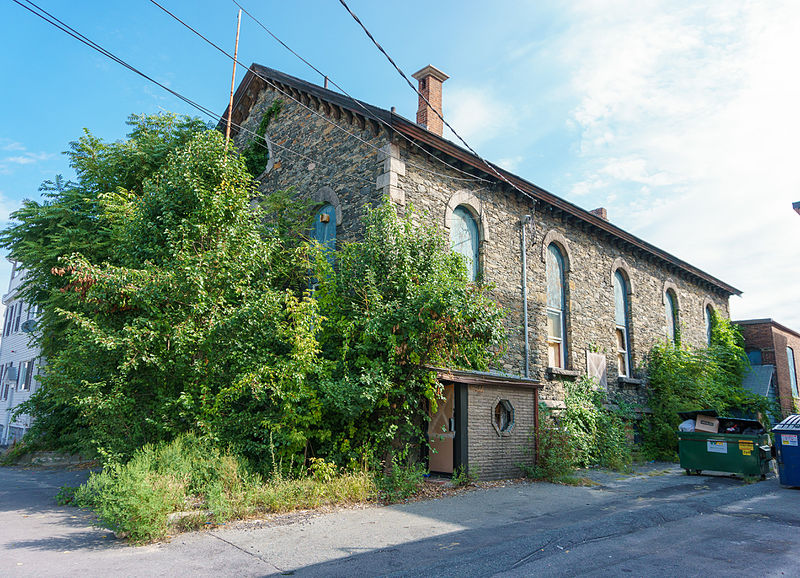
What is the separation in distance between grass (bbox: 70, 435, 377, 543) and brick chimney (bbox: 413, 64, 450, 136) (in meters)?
9.61

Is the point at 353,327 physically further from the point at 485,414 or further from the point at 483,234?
the point at 483,234

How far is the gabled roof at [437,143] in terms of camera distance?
465 inches

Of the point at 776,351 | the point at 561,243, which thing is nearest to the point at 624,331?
the point at 561,243

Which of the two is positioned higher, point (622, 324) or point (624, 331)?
point (622, 324)

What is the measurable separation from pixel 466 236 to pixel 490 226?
866 mm

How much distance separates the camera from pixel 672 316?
818 inches

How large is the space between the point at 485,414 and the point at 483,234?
4905mm

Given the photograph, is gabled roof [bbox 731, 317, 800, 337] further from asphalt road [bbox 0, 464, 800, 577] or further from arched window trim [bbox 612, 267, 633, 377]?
asphalt road [bbox 0, 464, 800, 577]

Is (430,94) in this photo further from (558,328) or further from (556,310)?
(558,328)

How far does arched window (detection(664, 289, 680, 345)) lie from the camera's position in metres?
20.2

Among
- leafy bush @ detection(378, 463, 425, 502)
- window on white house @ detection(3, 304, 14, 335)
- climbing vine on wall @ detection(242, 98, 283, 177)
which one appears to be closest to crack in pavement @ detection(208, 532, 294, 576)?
leafy bush @ detection(378, 463, 425, 502)

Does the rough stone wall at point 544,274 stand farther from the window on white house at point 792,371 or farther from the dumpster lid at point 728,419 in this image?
the window on white house at point 792,371

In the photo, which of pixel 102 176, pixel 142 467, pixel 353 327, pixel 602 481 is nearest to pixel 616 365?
pixel 602 481

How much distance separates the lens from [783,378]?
22.8m
